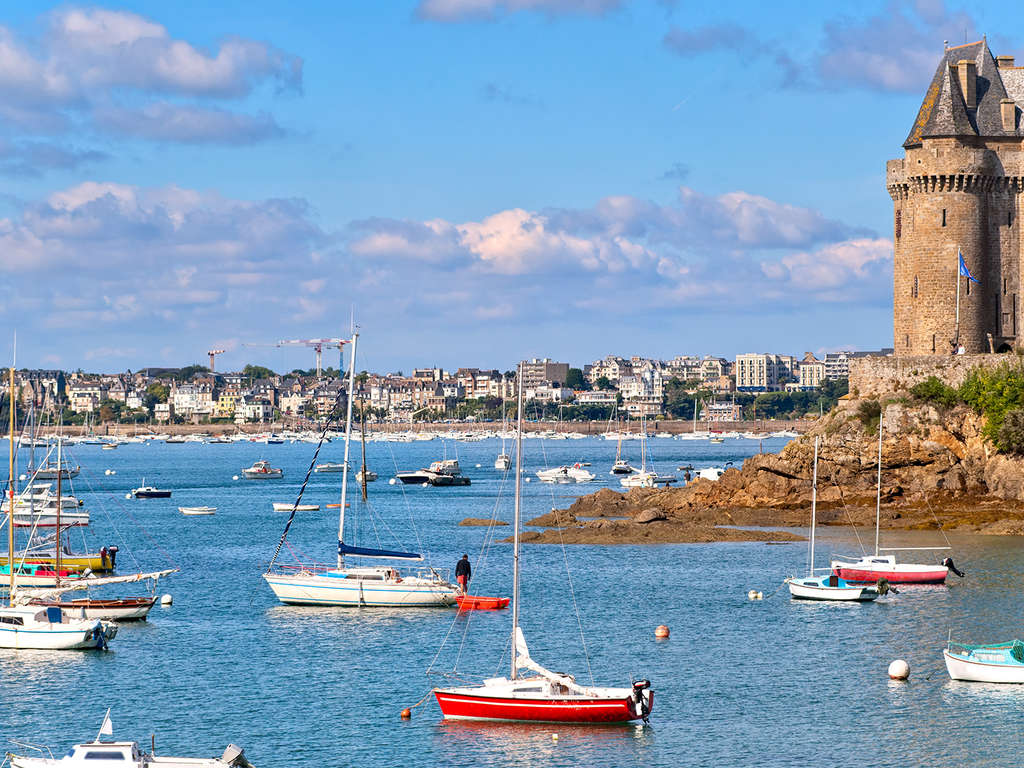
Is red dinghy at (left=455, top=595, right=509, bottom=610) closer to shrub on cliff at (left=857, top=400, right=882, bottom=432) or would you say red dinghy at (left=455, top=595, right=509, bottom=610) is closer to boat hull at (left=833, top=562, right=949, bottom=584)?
boat hull at (left=833, top=562, right=949, bottom=584)

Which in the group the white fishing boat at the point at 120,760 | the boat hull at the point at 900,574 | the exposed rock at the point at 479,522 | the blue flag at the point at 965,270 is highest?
the blue flag at the point at 965,270

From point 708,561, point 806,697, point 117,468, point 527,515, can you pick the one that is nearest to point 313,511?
point 527,515

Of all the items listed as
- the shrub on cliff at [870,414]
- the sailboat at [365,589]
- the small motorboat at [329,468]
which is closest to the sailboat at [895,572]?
the sailboat at [365,589]

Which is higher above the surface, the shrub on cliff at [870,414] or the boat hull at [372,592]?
the shrub on cliff at [870,414]

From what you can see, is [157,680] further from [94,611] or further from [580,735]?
[580,735]

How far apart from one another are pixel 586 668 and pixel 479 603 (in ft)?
36.1

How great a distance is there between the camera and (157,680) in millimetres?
41750

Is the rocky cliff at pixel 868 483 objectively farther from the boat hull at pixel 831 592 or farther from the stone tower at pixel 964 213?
the boat hull at pixel 831 592

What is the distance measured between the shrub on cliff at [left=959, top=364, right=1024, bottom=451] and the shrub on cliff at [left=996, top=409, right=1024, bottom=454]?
2.7 inches

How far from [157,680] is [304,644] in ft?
20.3

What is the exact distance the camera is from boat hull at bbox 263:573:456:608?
5253 cm

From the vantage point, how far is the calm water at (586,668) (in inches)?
1350

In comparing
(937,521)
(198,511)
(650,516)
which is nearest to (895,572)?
(937,521)

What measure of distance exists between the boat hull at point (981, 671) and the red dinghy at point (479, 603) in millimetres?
17773
